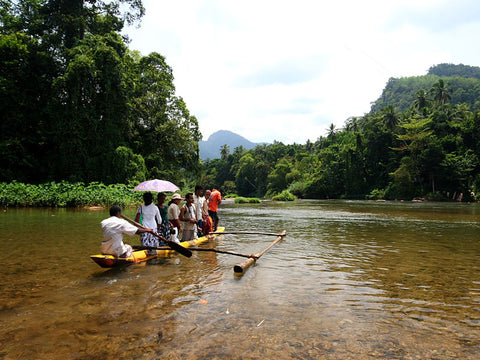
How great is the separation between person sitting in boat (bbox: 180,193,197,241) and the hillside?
4363 inches

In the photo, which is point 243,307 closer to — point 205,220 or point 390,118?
point 205,220


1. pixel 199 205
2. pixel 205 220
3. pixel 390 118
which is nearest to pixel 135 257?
pixel 199 205

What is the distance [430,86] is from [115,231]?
161 meters

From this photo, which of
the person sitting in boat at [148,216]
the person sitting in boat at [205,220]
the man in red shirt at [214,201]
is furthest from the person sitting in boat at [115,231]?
the man in red shirt at [214,201]

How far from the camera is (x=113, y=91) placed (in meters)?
26.4

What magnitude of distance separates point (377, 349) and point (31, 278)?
18.2 feet

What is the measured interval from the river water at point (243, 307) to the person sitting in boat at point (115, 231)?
0.42m

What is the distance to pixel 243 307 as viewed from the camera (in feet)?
14.2

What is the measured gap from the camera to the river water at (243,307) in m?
3.18

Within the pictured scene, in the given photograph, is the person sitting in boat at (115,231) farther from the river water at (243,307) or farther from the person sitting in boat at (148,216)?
the person sitting in boat at (148,216)

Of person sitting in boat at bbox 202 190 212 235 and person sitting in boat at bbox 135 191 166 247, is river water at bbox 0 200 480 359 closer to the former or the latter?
person sitting in boat at bbox 135 191 166 247

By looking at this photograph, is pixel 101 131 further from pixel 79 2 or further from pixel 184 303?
Result: pixel 184 303

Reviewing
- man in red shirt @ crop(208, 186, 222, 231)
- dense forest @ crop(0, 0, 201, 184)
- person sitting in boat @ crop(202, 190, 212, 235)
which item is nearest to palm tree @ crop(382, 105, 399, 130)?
dense forest @ crop(0, 0, 201, 184)

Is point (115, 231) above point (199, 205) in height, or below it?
below
